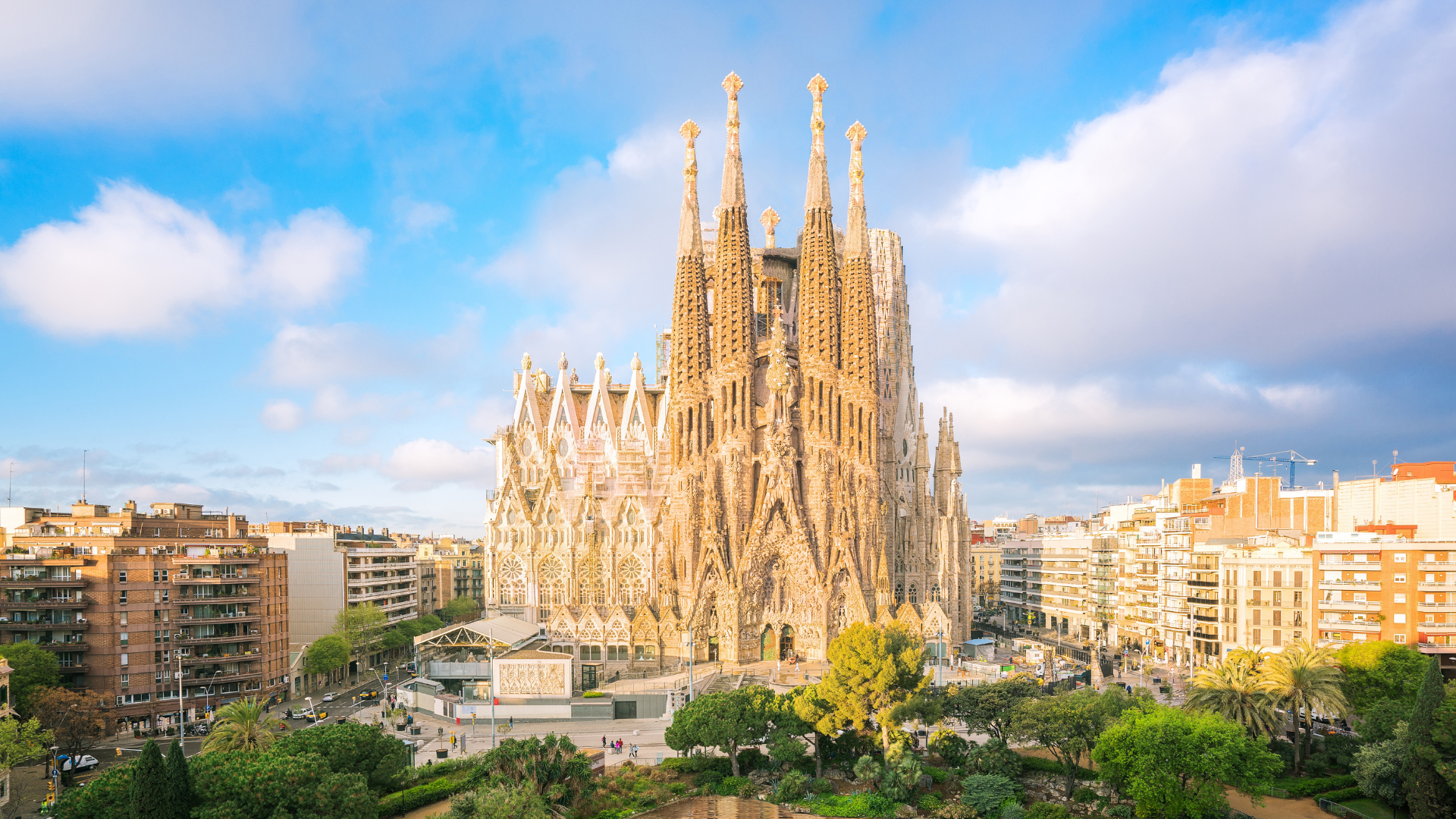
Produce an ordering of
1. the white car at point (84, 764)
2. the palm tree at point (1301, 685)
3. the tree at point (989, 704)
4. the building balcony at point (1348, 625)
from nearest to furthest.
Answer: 1. the tree at point (989, 704)
2. the palm tree at point (1301, 685)
3. the white car at point (84, 764)
4. the building balcony at point (1348, 625)

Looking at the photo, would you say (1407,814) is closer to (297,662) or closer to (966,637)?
(966,637)

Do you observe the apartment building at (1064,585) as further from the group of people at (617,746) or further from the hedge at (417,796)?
the hedge at (417,796)

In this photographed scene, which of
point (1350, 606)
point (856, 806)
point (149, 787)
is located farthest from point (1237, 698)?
point (149, 787)

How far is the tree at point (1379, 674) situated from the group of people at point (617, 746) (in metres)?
28.8

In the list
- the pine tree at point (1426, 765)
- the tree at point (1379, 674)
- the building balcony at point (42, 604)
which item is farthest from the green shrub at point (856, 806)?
the building balcony at point (42, 604)

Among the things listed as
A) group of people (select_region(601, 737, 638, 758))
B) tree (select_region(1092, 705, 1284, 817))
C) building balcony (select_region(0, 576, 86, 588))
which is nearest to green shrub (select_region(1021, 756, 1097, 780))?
tree (select_region(1092, 705, 1284, 817))

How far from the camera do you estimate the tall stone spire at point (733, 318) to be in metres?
65.7

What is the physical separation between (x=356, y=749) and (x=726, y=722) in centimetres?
1272

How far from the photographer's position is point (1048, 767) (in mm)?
36156

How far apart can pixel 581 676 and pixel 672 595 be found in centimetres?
1080

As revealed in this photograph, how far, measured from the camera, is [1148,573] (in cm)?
6869

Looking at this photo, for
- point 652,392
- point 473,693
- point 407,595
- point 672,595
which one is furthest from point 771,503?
point 407,595

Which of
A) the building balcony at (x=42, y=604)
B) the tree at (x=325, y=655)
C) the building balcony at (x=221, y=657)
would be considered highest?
the building balcony at (x=42, y=604)

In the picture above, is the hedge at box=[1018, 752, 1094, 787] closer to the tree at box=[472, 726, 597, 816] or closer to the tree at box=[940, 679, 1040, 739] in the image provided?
the tree at box=[940, 679, 1040, 739]
